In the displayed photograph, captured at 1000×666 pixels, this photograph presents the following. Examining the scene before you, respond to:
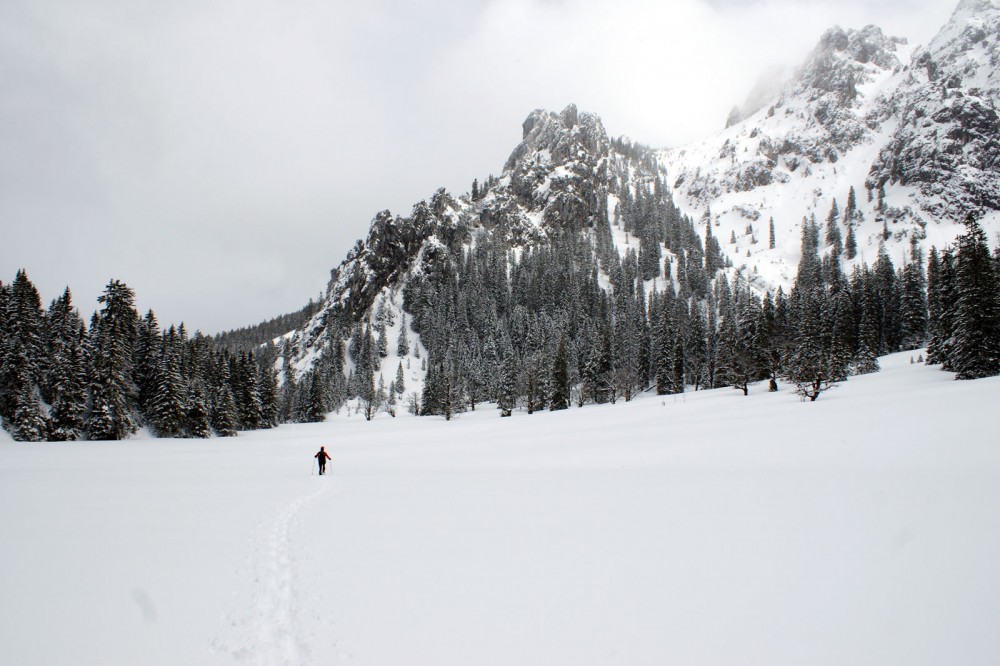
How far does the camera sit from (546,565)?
870 cm

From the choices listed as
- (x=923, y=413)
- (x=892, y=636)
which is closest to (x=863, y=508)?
(x=892, y=636)

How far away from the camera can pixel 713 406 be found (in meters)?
40.0

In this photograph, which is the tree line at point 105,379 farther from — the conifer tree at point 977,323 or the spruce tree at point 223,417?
the conifer tree at point 977,323

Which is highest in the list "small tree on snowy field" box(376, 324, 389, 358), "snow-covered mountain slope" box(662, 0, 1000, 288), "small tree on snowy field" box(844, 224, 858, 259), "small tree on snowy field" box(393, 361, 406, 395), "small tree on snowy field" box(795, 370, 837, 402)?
"snow-covered mountain slope" box(662, 0, 1000, 288)

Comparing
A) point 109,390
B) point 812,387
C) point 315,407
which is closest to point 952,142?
point 812,387

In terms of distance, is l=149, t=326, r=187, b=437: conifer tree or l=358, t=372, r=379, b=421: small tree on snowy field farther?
l=358, t=372, r=379, b=421: small tree on snowy field

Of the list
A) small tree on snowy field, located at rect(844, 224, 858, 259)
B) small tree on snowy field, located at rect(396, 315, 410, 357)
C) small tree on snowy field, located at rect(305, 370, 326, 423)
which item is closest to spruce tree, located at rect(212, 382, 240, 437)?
small tree on snowy field, located at rect(305, 370, 326, 423)

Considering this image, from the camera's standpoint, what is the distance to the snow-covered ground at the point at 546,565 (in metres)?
6.03

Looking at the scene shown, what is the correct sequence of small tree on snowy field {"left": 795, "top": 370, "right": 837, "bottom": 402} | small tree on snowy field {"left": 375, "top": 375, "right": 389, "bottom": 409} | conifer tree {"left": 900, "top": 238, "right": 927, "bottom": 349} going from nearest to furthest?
1. small tree on snowy field {"left": 795, "top": 370, "right": 837, "bottom": 402}
2. conifer tree {"left": 900, "top": 238, "right": 927, "bottom": 349}
3. small tree on snowy field {"left": 375, "top": 375, "right": 389, "bottom": 409}

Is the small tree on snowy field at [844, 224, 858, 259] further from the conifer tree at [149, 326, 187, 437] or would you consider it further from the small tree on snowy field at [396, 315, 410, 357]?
the conifer tree at [149, 326, 187, 437]

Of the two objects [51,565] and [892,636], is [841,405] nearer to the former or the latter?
[892,636]

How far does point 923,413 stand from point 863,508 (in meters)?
17.9

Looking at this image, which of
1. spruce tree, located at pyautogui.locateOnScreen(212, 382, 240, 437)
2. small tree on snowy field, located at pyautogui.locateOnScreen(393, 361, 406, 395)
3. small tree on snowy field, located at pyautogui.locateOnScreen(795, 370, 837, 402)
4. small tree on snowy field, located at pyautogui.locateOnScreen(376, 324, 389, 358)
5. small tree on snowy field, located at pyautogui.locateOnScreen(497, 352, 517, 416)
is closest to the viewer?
small tree on snowy field, located at pyautogui.locateOnScreen(795, 370, 837, 402)

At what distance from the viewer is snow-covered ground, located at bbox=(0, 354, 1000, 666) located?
6031 millimetres
